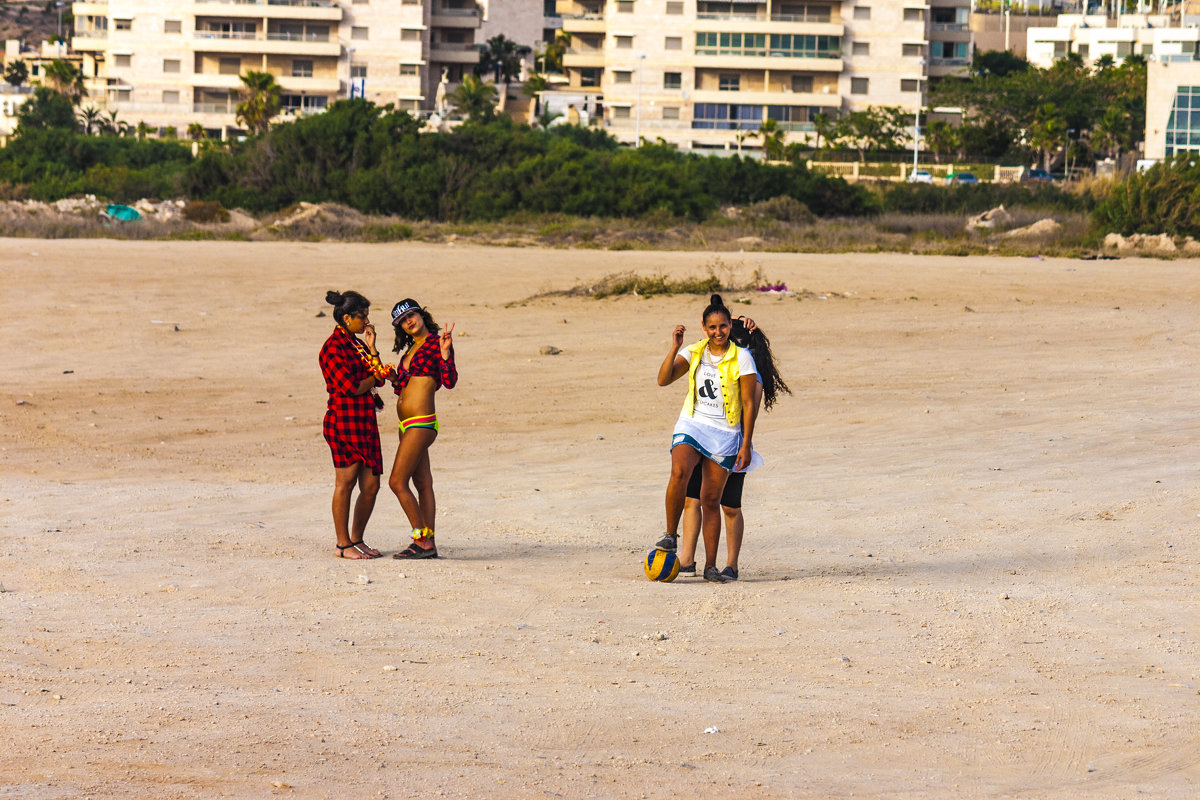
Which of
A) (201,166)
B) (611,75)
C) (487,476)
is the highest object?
(611,75)

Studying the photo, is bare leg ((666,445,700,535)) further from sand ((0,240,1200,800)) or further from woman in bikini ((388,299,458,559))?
woman in bikini ((388,299,458,559))

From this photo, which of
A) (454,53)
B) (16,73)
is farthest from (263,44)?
(16,73)

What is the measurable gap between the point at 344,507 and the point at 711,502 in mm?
2028

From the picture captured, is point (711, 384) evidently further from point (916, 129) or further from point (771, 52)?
point (771, 52)

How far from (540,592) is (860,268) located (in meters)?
21.0

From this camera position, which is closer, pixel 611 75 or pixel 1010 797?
pixel 1010 797

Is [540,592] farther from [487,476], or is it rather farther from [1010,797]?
[487,476]

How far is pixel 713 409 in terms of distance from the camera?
735cm

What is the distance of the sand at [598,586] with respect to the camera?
4613 millimetres

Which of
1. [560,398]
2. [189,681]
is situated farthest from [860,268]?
[189,681]

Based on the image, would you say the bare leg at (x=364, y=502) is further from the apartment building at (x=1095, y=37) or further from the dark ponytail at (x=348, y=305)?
the apartment building at (x=1095, y=37)

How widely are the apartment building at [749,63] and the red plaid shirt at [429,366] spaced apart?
8597cm

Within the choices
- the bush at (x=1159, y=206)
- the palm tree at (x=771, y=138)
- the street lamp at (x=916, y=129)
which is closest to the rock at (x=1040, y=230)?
the bush at (x=1159, y=206)

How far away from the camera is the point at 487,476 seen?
454 inches
